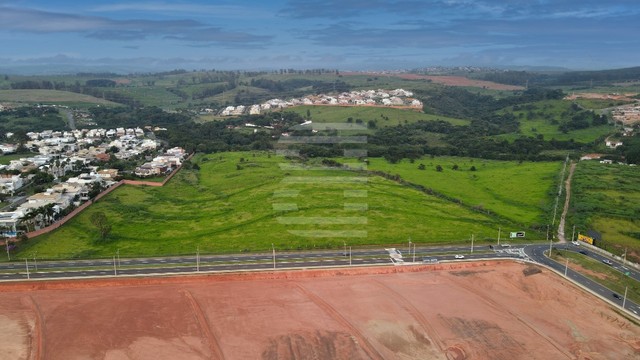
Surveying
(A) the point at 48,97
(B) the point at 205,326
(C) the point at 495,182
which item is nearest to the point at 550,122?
(C) the point at 495,182

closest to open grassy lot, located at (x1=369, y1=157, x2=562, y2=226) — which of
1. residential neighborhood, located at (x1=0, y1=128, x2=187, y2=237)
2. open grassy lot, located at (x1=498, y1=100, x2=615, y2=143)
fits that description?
open grassy lot, located at (x1=498, y1=100, x2=615, y2=143)

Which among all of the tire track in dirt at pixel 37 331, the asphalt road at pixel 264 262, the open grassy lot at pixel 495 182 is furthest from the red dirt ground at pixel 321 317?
the open grassy lot at pixel 495 182

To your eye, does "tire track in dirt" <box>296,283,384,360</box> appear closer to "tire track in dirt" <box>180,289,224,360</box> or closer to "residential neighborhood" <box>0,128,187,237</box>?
"tire track in dirt" <box>180,289,224,360</box>

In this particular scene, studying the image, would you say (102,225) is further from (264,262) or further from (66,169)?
(66,169)

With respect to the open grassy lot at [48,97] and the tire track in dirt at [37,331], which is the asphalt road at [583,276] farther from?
the open grassy lot at [48,97]

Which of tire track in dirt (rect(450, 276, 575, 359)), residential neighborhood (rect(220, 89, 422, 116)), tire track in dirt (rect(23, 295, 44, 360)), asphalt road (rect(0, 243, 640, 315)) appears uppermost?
residential neighborhood (rect(220, 89, 422, 116))

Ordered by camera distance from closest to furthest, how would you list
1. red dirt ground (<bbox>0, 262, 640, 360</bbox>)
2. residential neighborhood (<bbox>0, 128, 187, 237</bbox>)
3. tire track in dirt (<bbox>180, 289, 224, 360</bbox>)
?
tire track in dirt (<bbox>180, 289, 224, 360</bbox>)
red dirt ground (<bbox>0, 262, 640, 360</bbox>)
residential neighborhood (<bbox>0, 128, 187, 237</bbox>)
